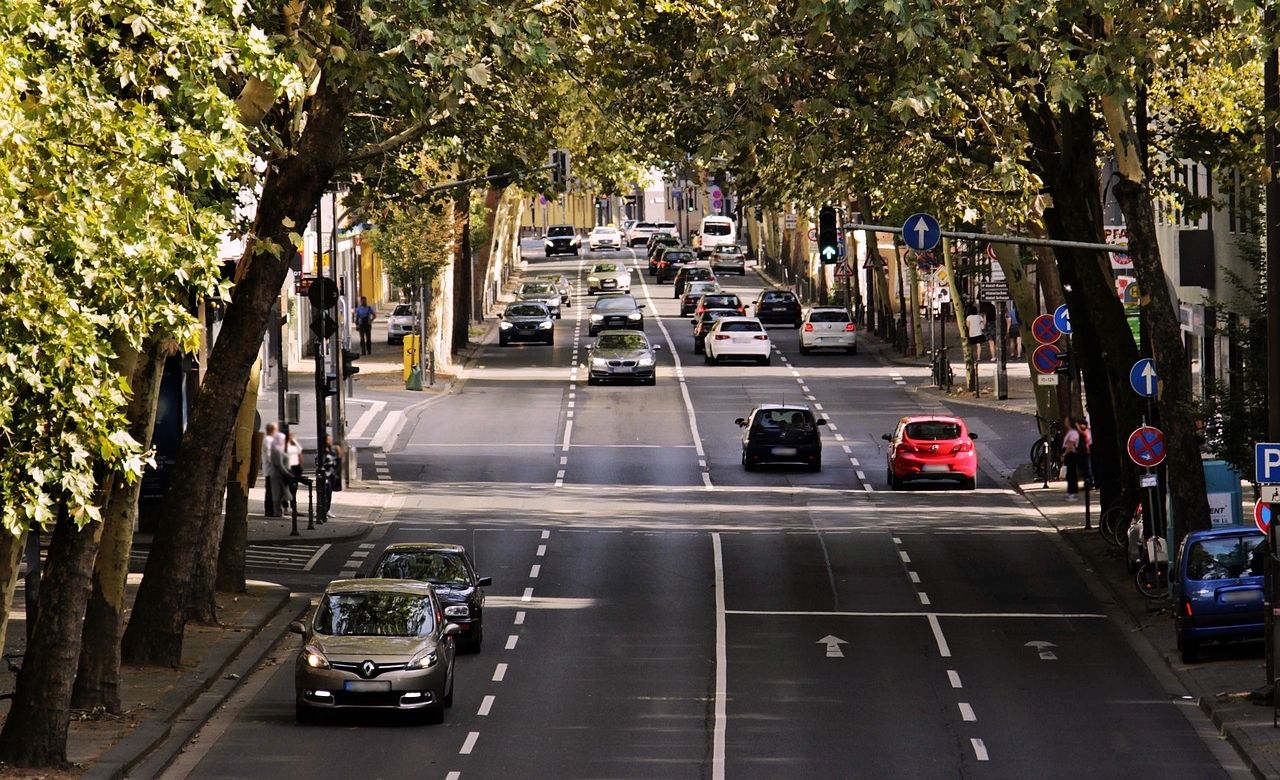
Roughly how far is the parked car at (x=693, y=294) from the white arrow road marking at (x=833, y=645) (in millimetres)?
59650

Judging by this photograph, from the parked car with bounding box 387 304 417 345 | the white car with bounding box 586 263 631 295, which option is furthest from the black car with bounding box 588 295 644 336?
the white car with bounding box 586 263 631 295

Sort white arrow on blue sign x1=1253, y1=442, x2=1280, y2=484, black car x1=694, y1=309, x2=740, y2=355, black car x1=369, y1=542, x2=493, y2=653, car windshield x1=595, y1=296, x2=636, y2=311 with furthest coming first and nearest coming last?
car windshield x1=595, y1=296, x2=636, y2=311
black car x1=694, y1=309, x2=740, y2=355
black car x1=369, y1=542, x2=493, y2=653
white arrow on blue sign x1=1253, y1=442, x2=1280, y2=484

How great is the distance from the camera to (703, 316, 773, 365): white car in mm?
66500

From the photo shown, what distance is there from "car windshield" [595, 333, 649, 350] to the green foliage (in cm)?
4460

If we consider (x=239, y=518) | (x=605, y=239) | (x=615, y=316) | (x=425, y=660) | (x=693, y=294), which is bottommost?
(x=425, y=660)

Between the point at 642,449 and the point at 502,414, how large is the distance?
7228 millimetres

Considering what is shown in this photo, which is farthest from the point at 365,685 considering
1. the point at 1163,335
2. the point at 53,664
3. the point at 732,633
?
the point at 1163,335

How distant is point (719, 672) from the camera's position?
79.4ft

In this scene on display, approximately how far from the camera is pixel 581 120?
3859 centimetres

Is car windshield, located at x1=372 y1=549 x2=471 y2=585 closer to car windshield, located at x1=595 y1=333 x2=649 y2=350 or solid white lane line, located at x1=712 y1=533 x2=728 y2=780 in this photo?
solid white lane line, located at x1=712 y1=533 x2=728 y2=780

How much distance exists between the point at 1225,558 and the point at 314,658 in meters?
10.2

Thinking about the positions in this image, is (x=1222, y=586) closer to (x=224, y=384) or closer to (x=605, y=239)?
(x=224, y=384)

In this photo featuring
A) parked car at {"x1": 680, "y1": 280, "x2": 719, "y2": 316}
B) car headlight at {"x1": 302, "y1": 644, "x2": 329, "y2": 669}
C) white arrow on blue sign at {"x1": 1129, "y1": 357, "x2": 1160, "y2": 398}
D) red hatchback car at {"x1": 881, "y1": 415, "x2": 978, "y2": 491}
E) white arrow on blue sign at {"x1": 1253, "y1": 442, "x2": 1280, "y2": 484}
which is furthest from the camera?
parked car at {"x1": 680, "y1": 280, "x2": 719, "y2": 316}

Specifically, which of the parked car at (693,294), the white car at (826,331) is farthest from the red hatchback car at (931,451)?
the parked car at (693,294)
